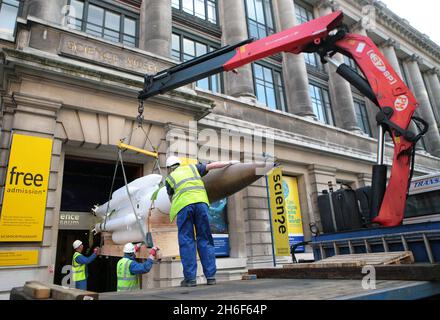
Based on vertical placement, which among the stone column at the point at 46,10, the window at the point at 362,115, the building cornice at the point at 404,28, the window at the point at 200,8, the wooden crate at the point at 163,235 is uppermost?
the building cornice at the point at 404,28

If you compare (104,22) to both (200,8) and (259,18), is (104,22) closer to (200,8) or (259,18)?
(200,8)

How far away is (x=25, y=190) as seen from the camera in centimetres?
776

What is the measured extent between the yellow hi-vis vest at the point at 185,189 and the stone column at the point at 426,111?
2544cm

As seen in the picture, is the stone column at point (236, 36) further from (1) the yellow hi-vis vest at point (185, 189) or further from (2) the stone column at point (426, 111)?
(2) the stone column at point (426, 111)

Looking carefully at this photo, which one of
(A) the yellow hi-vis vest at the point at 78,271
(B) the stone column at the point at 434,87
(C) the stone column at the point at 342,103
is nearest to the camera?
(A) the yellow hi-vis vest at the point at 78,271

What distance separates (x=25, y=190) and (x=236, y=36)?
37.9 ft

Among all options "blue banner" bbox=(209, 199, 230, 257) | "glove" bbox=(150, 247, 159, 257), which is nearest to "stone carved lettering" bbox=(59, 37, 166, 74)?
"blue banner" bbox=(209, 199, 230, 257)

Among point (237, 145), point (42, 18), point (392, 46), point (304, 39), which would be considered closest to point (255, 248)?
point (237, 145)

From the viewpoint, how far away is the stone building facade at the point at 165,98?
8.45 metres

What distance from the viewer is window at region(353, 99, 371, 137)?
21609 mm

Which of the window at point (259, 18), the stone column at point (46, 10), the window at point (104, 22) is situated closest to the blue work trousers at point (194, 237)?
the stone column at point (46, 10)

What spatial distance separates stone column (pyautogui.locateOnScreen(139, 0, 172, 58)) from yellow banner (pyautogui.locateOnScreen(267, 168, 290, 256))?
619 centimetres

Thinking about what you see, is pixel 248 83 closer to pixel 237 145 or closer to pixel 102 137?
pixel 237 145

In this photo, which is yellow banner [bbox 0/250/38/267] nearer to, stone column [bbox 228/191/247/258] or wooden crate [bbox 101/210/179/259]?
wooden crate [bbox 101/210/179/259]
